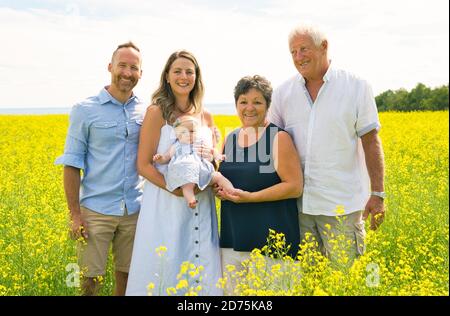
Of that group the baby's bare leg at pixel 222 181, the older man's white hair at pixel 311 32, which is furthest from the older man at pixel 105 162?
the older man's white hair at pixel 311 32

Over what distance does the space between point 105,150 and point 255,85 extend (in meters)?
1.20

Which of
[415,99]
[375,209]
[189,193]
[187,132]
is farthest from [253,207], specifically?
[415,99]

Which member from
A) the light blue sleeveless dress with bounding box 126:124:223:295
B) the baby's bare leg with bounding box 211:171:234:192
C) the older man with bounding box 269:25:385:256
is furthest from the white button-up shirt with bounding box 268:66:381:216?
the light blue sleeveless dress with bounding box 126:124:223:295

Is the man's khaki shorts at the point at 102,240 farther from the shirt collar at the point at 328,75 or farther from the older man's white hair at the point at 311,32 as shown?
the older man's white hair at the point at 311,32

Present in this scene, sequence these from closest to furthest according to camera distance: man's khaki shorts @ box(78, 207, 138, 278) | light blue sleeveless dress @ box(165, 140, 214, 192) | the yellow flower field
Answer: the yellow flower field, light blue sleeveless dress @ box(165, 140, 214, 192), man's khaki shorts @ box(78, 207, 138, 278)

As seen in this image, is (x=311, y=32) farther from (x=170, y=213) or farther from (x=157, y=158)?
(x=170, y=213)

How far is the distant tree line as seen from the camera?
34.1 meters

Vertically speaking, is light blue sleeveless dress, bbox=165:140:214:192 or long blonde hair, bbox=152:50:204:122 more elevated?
long blonde hair, bbox=152:50:204:122

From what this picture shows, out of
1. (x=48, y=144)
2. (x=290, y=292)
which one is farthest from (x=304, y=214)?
(x=48, y=144)

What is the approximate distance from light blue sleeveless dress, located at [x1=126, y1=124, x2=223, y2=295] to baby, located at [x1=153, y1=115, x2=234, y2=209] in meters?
0.07

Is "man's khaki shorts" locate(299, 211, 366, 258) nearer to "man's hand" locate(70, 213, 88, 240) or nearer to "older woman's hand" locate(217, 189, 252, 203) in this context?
"older woman's hand" locate(217, 189, 252, 203)

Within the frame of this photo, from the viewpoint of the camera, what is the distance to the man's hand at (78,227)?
12.3 feet

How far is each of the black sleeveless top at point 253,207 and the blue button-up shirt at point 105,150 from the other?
2.33 feet

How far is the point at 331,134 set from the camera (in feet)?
12.4
